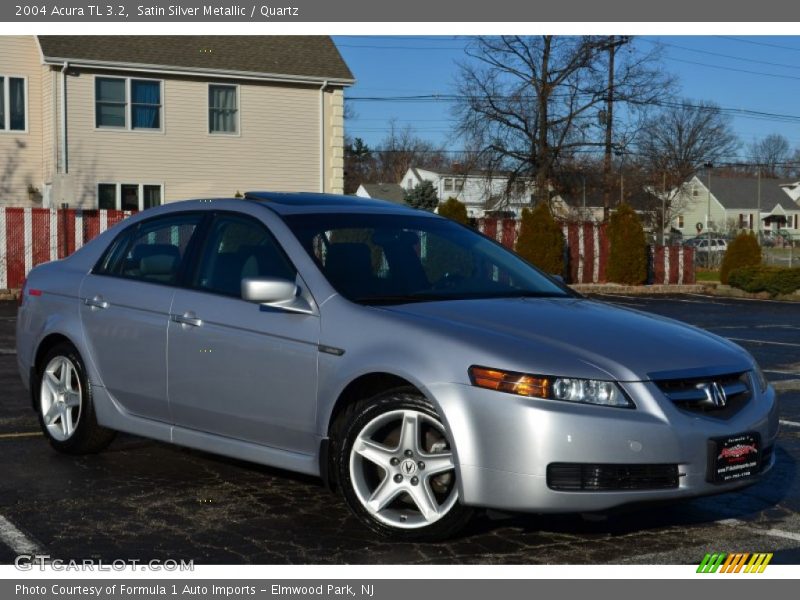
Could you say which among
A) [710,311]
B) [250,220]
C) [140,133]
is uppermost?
[140,133]

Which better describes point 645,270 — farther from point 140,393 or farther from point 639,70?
point 140,393

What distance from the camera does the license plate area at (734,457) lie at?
5223 mm

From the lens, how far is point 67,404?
7.55 m

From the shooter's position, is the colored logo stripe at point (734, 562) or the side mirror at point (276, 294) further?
the side mirror at point (276, 294)

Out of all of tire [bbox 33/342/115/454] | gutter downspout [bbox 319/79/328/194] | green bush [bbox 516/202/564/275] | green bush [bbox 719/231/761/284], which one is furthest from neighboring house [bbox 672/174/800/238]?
tire [bbox 33/342/115/454]

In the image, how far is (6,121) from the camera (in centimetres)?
3033

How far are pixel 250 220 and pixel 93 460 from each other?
204 centimetres

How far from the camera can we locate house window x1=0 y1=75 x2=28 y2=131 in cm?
3031

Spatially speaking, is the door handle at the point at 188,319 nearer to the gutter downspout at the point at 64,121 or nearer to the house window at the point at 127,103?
the gutter downspout at the point at 64,121

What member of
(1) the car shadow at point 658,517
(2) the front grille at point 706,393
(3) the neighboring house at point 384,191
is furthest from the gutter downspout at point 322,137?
(3) the neighboring house at point 384,191

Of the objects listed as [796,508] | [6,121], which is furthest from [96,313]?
[6,121]

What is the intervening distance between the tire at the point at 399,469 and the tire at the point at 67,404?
92.8 inches

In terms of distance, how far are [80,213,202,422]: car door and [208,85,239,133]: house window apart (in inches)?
1012

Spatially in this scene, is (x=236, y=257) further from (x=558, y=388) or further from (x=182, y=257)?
(x=558, y=388)
